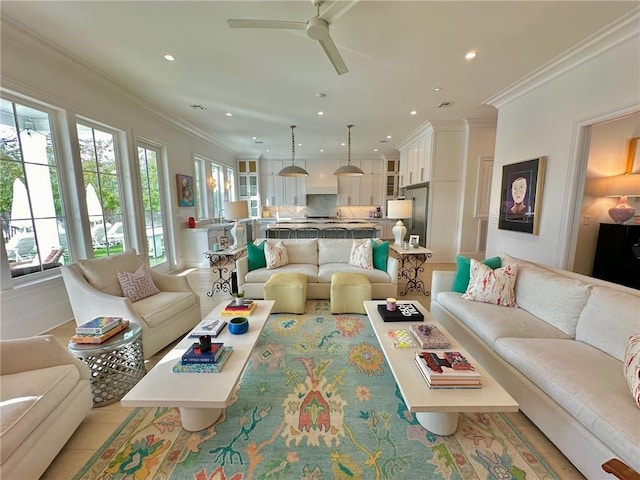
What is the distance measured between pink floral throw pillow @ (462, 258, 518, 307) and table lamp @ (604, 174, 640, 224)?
2231 millimetres

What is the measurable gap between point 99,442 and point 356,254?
2.98 meters

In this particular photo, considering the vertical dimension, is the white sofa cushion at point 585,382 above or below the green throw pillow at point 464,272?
below

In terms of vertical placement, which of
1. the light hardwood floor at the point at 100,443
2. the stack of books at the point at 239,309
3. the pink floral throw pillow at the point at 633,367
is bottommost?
the light hardwood floor at the point at 100,443

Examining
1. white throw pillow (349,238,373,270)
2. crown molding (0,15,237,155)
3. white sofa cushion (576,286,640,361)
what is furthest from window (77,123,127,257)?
white sofa cushion (576,286,640,361)

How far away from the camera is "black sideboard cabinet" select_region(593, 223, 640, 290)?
3.14 meters

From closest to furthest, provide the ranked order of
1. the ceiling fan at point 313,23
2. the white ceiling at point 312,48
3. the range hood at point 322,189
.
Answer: the ceiling fan at point 313,23
the white ceiling at point 312,48
the range hood at point 322,189

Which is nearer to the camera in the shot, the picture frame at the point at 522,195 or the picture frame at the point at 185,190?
the picture frame at the point at 522,195

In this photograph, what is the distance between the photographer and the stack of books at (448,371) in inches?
54.5

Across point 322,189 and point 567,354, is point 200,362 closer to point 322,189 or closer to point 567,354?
point 567,354

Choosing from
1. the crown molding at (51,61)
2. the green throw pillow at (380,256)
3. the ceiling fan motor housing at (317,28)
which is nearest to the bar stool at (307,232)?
the green throw pillow at (380,256)

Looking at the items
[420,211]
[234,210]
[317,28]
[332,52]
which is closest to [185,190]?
[234,210]

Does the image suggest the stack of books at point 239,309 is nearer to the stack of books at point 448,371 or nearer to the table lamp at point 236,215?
the stack of books at point 448,371

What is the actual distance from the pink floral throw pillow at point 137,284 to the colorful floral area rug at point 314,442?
1.16m

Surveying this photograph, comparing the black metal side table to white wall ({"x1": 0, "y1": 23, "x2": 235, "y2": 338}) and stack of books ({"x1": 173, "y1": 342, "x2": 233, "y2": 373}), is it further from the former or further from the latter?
white wall ({"x1": 0, "y1": 23, "x2": 235, "y2": 338})
